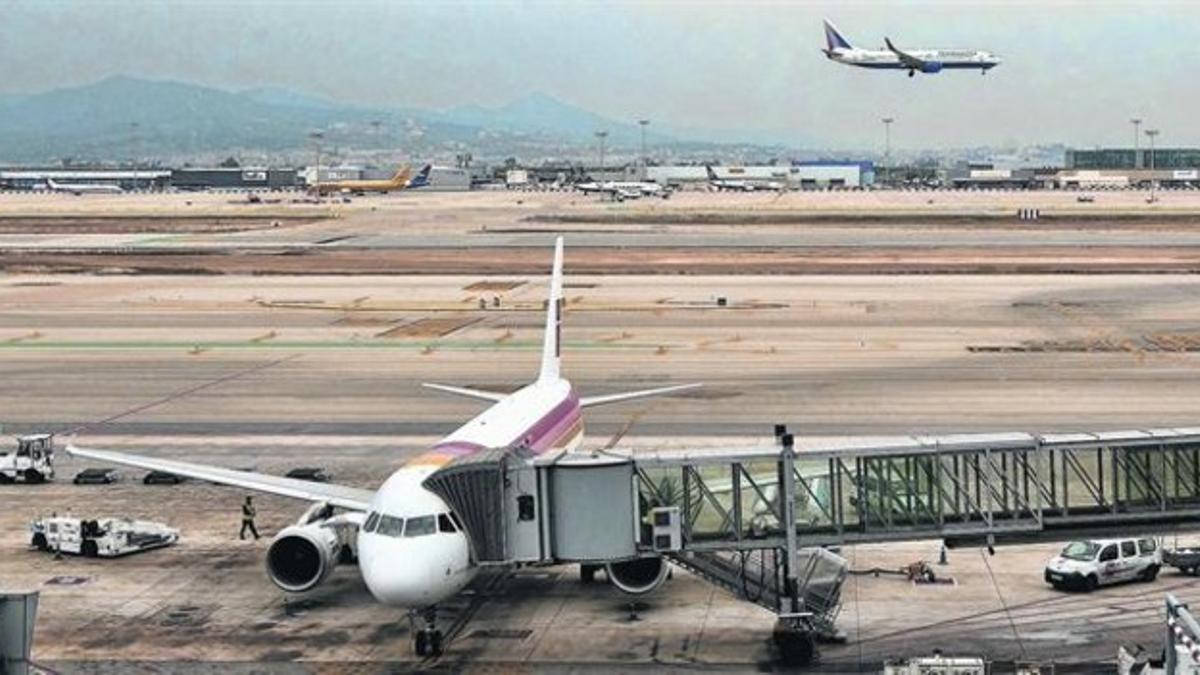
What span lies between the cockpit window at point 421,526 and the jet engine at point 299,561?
5.11 m

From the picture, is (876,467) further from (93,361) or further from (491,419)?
(93,361)

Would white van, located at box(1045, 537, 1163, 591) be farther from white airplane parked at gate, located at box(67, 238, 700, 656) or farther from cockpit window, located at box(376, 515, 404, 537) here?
cockpit window, located at box(376, 515, 404, 537)

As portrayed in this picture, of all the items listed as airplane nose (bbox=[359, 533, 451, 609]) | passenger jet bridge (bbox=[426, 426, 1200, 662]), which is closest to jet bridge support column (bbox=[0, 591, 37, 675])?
airplane nose (bbox=[359, 533, 451, 609])

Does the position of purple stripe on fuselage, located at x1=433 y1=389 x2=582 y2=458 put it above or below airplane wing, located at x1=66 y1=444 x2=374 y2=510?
above

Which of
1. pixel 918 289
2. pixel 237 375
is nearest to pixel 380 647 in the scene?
pixel 237 375

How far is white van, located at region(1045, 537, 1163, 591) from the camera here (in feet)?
121

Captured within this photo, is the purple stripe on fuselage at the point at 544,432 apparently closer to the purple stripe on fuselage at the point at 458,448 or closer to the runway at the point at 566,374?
the purple stripe on fuselage at the point at 458,448

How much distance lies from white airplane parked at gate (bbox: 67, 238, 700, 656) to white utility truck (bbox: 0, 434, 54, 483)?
13054 millimetres

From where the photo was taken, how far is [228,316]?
101 meters

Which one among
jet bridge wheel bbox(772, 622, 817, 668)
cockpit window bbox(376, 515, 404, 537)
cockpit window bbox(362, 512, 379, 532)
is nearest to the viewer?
cockpit window bbox(376, 515, 404, 537)

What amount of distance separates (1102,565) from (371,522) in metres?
17.9

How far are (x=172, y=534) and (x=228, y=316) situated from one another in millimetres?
58698

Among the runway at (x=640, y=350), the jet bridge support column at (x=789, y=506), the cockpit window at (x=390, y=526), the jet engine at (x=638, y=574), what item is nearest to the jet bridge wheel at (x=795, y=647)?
the jet bridge support column at (x=789, y=506)

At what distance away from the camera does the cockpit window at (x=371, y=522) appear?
104 feet
